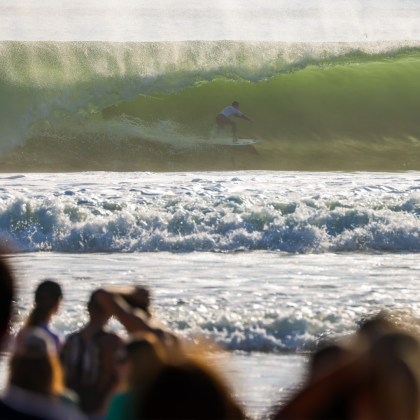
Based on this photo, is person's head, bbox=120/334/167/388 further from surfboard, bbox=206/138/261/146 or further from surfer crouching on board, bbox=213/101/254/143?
surfer crouching on board, bbox=213/101/254/143

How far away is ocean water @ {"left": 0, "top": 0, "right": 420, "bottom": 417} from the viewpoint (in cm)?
425

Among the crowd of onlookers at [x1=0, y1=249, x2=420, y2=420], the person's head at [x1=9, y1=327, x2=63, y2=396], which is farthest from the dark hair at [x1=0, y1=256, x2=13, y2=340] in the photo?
the person's head at [x1=9, y1=327, x2=63, y2=396]

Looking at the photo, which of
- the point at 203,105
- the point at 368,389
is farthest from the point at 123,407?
the point at 203,105

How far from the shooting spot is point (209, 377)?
34.8 inches

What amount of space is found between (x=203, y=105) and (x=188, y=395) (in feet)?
51.8

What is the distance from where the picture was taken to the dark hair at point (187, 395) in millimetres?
883

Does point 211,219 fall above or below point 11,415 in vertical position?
above

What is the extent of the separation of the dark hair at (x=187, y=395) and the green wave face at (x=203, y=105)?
13.0 m

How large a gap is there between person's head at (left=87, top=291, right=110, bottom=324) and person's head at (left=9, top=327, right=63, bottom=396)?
0.32 metres

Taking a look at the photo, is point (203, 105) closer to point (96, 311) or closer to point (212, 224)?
point (212, 224)

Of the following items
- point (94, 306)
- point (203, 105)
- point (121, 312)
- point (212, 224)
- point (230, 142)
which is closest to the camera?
point (121, 312)

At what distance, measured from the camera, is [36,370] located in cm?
122

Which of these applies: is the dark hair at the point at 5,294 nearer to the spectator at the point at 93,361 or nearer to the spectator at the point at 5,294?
the spectator at the point at 5,294

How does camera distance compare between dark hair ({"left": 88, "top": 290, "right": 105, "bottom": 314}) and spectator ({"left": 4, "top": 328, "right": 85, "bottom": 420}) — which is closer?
spectator ({"left": 4, "top": 328, "right": 85, "bottom": 420})
